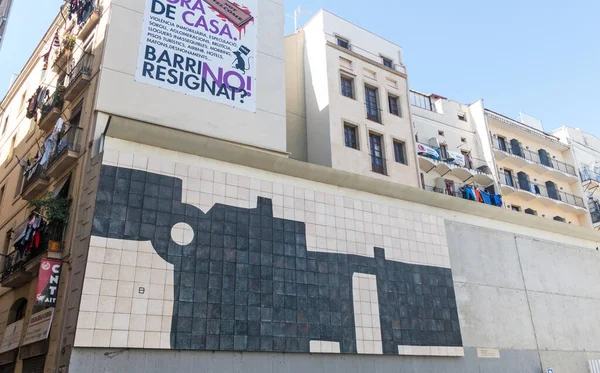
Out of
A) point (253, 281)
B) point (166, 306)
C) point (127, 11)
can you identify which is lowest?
point (166, 306)

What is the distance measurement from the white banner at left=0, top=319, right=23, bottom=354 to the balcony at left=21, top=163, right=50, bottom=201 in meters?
4.60

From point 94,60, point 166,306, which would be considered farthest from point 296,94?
point 166,306

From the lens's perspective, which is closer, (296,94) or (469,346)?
(469,346)

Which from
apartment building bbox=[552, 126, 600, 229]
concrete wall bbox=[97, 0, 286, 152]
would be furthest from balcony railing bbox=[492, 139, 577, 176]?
concrete wall bbox=[97, 0, 286, 152]

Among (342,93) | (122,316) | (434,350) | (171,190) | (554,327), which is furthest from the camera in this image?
(342,93)

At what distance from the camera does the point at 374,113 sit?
27.1 m

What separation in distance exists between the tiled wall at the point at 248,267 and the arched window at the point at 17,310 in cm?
708

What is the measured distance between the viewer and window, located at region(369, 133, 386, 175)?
1005 inches

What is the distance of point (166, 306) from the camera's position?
1355 centimetres

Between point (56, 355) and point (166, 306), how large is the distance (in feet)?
10.0

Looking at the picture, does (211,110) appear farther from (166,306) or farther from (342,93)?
(342,93)

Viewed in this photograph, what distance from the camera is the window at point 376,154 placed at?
25.5 metres

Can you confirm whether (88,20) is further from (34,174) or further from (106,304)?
(106,304)

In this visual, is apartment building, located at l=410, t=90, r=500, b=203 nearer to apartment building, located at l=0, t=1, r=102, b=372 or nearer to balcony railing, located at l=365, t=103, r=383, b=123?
balcony railing, located at l=365, t=103, r=383, b=123
